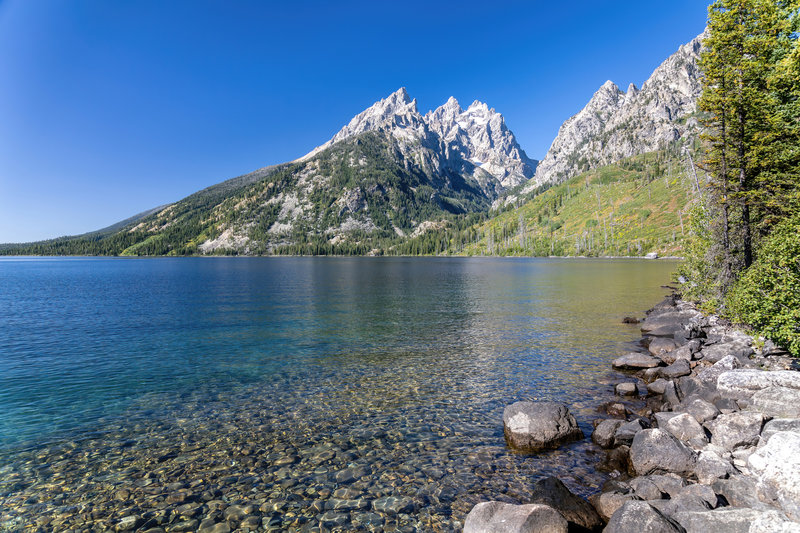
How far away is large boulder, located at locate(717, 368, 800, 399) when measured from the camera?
1852 cm

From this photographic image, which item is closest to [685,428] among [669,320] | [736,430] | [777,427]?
[736,430]

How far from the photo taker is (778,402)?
1692cm

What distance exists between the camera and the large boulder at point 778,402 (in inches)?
647

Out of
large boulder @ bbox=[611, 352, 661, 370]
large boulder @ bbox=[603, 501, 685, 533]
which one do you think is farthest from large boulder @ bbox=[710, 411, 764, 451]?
large boulder @ bbox=[611, 352, 661, 370]

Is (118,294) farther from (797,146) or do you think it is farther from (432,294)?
(797,146)

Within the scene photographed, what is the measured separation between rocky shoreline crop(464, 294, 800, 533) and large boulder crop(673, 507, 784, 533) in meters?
0.02

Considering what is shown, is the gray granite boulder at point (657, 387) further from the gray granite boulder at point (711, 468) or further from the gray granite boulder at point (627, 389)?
the gray granite boulder at point (711, 468)

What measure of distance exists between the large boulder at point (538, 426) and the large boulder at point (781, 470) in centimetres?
695

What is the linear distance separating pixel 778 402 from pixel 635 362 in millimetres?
12515

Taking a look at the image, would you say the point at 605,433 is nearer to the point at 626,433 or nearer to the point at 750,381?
the point at 626,433

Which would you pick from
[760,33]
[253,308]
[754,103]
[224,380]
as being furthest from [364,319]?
[760,33]

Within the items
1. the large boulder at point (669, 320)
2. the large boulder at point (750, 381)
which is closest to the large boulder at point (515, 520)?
the large boulder at point (750, 381)

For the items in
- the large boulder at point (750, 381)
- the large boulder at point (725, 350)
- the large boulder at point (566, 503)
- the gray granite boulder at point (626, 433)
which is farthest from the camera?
the large boulder at point (725, 350)

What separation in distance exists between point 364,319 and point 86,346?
30259 mm
